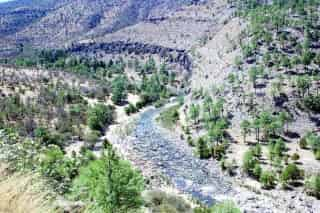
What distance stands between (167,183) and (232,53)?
68.1 meters

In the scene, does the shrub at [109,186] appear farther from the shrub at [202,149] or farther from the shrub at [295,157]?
the shrub at [202,149]

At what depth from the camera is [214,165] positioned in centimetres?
7012

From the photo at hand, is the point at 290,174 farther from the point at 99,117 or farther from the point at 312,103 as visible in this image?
the point at 99,117

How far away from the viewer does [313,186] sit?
5684cm

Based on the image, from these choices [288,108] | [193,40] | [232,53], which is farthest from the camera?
[193,40]

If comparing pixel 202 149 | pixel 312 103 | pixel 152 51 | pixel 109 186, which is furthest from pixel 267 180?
pixel 152 51

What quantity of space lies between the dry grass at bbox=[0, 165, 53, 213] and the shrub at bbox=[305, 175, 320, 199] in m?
50.6

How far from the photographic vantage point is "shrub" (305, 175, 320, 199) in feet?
184

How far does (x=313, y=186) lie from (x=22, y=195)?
171 feet

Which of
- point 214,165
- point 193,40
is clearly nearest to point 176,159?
point 214,165

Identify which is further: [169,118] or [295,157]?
[169,118]

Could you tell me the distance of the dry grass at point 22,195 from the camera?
38.0 feet

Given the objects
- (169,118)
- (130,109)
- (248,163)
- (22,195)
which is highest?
(22,195)

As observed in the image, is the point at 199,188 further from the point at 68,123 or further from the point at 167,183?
the point at 68,123
